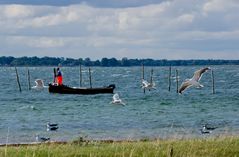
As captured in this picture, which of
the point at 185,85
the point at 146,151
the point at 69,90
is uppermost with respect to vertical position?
the point at 185,85

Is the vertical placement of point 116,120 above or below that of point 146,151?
below

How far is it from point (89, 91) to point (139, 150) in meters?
59.8

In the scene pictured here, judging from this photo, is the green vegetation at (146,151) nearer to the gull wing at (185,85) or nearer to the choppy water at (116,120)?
the gull wing at (185,85)

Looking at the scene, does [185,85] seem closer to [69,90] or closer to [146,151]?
[146,151]

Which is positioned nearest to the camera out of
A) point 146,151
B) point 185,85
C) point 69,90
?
point 146,151

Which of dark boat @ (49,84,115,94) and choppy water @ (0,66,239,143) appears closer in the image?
choppy water @ (0,66,239,143)

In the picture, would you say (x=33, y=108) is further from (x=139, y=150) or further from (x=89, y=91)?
(x=139, y=150)

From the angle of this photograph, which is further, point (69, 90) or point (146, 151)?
point (69, 90)

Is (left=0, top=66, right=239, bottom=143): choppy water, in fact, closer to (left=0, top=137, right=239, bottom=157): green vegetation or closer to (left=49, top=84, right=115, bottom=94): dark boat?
(left=49, top=84, right=115, bottom=94): dark boat

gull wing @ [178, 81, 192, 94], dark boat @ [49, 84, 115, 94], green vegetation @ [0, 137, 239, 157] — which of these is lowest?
dark boat @ [49, 84, 115, 94]

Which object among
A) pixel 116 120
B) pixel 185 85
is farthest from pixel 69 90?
pixel 185 85

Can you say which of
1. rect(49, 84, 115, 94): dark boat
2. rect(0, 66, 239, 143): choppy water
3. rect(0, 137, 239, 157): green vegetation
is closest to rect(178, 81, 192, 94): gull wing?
rect(0, 137, 239, 157): green vegetation

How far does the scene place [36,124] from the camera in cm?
4291

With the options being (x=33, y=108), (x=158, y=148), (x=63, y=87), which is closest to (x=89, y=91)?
(x=63, y=87)
